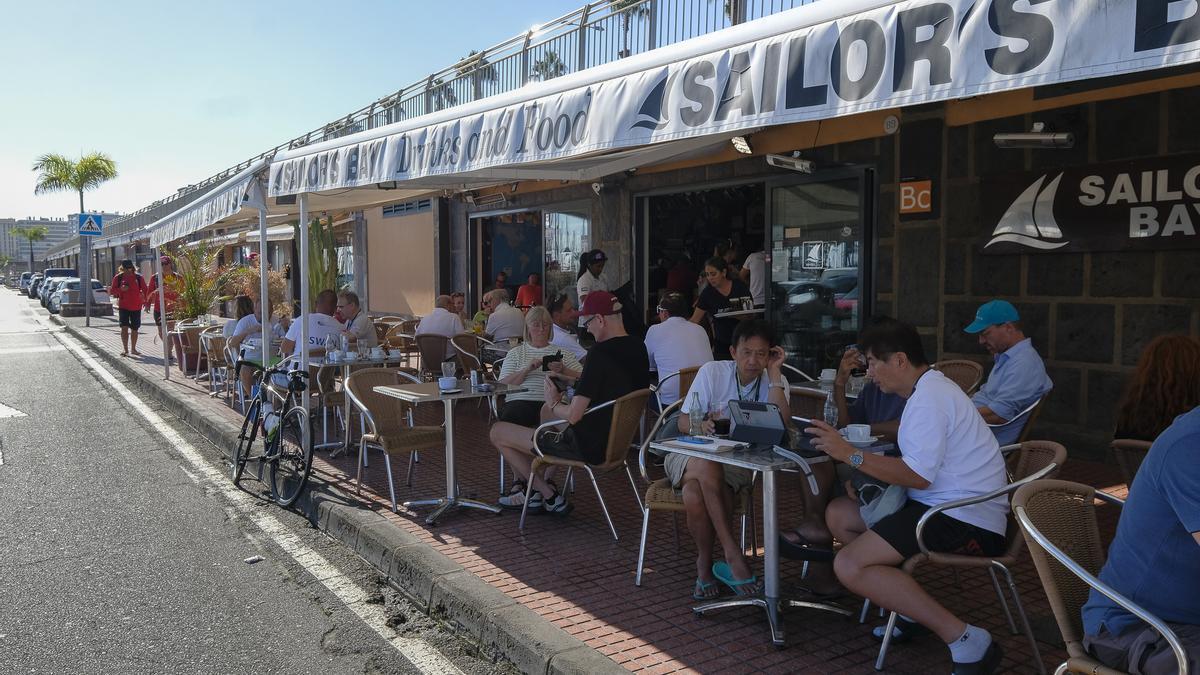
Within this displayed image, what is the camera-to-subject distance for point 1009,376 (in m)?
4.99

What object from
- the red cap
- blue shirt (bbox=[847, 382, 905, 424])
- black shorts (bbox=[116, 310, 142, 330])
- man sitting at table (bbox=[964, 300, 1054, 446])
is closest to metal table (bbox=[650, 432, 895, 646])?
blue shirt (bbox=[847, 382, 905, 424])

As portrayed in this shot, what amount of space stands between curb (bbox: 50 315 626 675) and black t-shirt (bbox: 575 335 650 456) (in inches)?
39.6

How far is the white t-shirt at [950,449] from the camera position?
10.6 feet

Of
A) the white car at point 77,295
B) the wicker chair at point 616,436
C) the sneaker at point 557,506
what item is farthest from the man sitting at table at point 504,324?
the white car at point 77,295

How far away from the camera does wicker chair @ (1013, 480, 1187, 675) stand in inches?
94.7

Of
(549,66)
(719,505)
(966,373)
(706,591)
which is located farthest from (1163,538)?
(549,66)

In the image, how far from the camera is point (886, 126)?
782 centimetres

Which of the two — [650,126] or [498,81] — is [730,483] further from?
[498,81]

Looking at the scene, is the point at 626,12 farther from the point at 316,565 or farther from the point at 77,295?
the point at 77,295

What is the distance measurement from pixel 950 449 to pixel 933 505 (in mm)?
230

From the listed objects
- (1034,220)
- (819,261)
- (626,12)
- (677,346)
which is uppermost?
(626,12)

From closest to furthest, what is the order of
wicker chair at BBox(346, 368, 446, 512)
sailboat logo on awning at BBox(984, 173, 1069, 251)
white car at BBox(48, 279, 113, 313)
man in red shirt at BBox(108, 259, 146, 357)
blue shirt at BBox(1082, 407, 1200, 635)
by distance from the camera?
blue shirt at BBox(1082, 407, 1200, 635) → wicker chair at BBox(346, 368, 446, 512) → sailboat logo on awning at BBox(984, 173, 1069, 251) → man in red shirt at BBox(108, 259, 146, 357) → white car at BBox(48, 279, 113, 313)

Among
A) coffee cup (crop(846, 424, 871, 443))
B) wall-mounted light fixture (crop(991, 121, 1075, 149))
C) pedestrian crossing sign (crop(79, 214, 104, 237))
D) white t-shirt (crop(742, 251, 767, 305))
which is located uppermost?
pedestrian crossing sign (crop(79, 214, 104, 237))

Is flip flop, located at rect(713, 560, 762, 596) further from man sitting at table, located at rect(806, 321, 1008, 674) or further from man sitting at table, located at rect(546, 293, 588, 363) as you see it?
man sitting at table, located at rect(546, 293, 588, 363)
